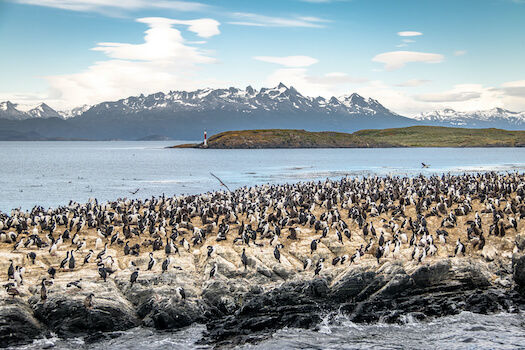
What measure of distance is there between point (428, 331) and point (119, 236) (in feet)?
58.5

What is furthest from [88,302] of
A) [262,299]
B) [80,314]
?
[262,299]

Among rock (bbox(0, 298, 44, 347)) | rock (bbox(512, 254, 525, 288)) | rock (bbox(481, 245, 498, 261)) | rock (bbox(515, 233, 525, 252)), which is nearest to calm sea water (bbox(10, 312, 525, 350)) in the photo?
rock (bbox(0, 298, 44, 347))

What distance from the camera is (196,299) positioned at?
2181 centimetres

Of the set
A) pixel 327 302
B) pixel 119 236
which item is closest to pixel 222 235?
pixel 119 236

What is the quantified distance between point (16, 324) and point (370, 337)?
1469 centimetres

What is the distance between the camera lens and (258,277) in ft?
77.0

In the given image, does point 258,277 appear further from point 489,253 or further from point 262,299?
point 489,253

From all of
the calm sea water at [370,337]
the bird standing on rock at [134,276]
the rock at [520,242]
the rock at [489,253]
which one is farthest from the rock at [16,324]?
the rock at [520,242]

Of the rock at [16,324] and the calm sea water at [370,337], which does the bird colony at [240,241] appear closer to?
the rock at [16,324]

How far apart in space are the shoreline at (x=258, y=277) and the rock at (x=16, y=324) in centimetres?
4

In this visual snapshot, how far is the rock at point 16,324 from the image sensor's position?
18578mm

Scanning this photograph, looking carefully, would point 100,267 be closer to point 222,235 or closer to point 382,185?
point 222,235

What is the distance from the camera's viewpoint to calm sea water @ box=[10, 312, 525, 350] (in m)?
19.0

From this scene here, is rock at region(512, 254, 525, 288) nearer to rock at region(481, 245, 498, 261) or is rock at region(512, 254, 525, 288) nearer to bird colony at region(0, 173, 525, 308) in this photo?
bird colony at region(0, 173, 525, 308)
